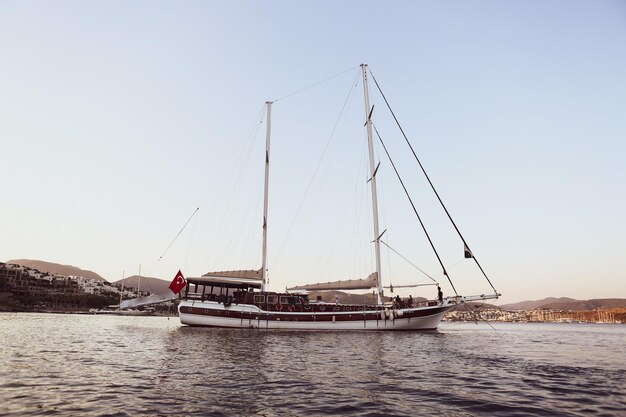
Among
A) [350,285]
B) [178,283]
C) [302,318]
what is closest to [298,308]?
[302,318]

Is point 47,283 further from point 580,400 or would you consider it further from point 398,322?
point 580,400

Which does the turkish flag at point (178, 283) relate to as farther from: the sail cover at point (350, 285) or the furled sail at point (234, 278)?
the sail cover at point (350, 285)

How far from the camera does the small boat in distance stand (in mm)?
41875

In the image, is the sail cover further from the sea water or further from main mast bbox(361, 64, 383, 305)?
the sea water

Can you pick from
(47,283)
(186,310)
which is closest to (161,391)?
(186,310)

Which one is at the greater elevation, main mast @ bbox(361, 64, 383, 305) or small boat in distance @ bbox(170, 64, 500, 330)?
main mast @ bbox(361, 64, 383, 305)

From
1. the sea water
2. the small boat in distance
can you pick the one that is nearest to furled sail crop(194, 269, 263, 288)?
the small boat in distance

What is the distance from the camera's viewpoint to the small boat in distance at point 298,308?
4188 cm

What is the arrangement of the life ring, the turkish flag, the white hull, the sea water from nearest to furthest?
the sea water → the turkish flag → the white hull → the life ring

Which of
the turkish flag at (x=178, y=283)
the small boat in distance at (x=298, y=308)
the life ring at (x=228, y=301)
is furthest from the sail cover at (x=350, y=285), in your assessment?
the turkish flag at (x=178, y=283)

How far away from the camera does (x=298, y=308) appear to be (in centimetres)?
4231

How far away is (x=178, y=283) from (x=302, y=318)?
1442 cm

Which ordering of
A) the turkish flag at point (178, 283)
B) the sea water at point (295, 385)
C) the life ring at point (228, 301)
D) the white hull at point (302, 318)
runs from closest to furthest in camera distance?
the sea water at point (295, 385) < the turkish flag at point (178, 283) < the white hull at point (302, 318) < the life ring at point (228, 301)

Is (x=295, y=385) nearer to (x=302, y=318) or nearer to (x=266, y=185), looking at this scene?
(x=302, y=318)
